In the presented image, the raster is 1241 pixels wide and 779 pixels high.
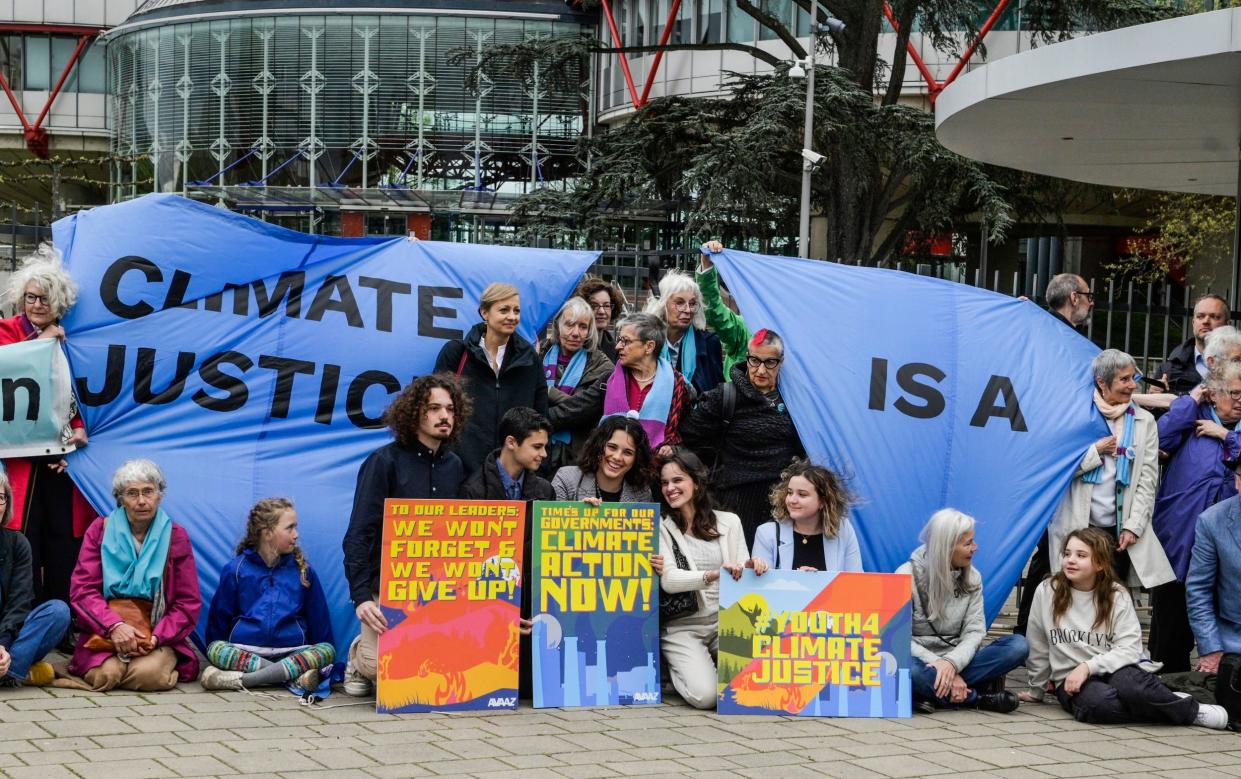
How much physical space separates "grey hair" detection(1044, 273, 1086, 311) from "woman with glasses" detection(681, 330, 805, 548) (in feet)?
6.45

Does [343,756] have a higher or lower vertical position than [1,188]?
lower

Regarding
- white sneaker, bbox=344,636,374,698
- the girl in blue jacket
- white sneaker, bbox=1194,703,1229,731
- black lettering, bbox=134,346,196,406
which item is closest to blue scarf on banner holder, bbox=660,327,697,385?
the girl in blue jacket

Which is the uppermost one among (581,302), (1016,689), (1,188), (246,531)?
(1,188)

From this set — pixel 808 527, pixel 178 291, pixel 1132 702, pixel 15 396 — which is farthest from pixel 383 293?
pixel 1132 702

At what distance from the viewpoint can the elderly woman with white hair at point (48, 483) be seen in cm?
802

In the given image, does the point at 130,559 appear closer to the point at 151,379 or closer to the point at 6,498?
the point at 6,498

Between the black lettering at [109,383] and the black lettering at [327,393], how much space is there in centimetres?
102

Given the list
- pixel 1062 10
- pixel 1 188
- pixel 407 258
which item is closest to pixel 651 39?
pixel 1062 10

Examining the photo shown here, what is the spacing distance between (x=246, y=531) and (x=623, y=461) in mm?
1891

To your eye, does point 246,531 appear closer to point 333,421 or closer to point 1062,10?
point 333,421

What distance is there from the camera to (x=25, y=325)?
8125mm

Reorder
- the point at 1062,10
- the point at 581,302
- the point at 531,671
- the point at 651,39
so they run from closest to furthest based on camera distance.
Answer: the point at 531,671 < the point at 581,302 < the point at 1062,10 < the point at 651,39

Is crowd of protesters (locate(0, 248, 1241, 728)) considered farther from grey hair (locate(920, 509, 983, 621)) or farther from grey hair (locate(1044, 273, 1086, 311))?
grey hair (locate(1044, 273, 1086, 311))

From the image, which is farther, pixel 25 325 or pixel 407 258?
pixel 407 258
